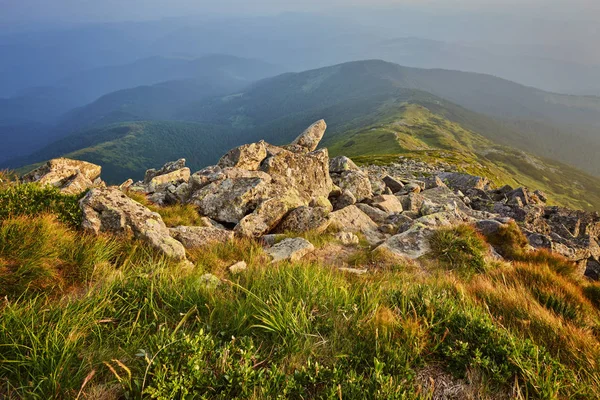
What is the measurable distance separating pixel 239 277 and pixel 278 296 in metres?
1.39

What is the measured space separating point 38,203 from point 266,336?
7.49 m

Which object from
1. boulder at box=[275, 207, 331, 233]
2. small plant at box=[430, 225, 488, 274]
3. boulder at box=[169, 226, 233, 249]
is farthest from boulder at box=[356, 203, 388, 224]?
boulder at box=[169, 226, 233, 249]

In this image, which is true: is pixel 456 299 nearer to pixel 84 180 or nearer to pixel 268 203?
pixel 268 203

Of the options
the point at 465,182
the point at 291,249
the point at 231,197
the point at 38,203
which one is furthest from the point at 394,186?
the point at 38,203

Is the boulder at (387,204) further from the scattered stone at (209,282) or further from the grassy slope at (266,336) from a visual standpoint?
the scattered stone at (209,282)

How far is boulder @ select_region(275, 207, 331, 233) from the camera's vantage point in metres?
12.2

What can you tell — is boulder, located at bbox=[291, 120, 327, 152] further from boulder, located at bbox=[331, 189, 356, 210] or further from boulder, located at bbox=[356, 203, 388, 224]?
boulder, located at bbox=[356, 203, 388, 224]

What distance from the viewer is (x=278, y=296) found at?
467 centimetres

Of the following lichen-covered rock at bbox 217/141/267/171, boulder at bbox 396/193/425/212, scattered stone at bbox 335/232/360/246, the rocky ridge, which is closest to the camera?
the rocky ridge

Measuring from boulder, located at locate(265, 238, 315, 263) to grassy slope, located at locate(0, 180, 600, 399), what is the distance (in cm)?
275

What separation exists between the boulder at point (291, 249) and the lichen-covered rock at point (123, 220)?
258cm

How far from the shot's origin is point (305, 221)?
12625mm

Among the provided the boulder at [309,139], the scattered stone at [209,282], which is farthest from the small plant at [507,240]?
the boulder at [309,139]

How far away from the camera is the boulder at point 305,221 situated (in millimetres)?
12210
